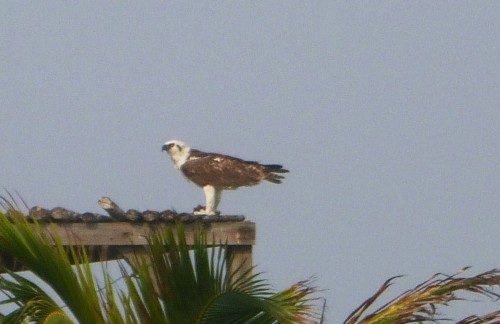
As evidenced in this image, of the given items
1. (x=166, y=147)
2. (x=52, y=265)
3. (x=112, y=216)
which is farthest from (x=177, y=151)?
(x=52, y=265)

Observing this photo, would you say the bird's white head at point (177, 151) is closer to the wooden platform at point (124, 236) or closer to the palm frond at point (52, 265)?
the wooden platform at point (124, 236)

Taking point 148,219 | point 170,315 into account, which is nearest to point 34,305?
point 170,315

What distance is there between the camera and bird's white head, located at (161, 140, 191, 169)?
15.2m

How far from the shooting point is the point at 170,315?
271 inches

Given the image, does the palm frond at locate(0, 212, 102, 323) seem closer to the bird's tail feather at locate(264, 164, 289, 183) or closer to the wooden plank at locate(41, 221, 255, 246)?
the wooden plank at locate(41, 221, 255, 246)

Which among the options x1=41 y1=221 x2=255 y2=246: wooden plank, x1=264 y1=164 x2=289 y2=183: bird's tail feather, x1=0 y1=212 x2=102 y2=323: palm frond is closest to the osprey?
x1=264 y1=164 x2=289 y2=183: bird's tail feather

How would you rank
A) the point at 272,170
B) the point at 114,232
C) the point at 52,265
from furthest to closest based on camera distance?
the point at 272,170 → the point at 114,232 → the point at 52,265

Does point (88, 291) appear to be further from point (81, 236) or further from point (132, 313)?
point (81, 236)

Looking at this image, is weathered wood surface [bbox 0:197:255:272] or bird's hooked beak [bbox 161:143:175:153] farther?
bird's hooked beak [bbox 161:143:175:153]

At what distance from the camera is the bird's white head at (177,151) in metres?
15.2

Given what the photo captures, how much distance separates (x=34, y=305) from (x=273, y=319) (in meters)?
1.35

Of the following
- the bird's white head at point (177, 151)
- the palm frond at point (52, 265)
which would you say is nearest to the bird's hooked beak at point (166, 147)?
the bird's white head at point (177, 151)

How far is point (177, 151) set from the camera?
50.4 ft

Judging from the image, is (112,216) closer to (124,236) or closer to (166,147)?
(124,236)
